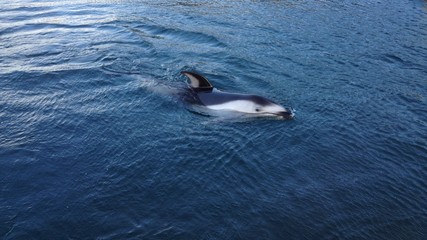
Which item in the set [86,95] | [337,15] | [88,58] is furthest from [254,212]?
[337,15]

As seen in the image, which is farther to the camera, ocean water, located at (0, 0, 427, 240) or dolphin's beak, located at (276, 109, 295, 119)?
dolphin's beak, located at (276, 109, 295, 119)

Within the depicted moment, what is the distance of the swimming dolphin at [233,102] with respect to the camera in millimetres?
13031

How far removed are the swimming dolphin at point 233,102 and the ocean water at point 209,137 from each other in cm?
43

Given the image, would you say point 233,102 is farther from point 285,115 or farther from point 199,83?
point 285,115

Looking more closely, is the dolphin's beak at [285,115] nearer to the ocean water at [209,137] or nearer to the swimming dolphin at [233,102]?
the swimming dolphin at [233,102]

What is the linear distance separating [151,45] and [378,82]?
438 inches

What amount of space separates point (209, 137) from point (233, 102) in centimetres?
198

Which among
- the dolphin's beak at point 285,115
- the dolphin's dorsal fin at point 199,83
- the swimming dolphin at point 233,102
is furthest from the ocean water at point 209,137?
A: the dolphin's dorsal fin at point 199,83

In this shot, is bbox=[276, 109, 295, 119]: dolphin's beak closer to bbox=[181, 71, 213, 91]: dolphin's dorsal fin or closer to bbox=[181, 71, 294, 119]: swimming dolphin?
bbox=[181, 71, 294, 119]: swimming dolphin

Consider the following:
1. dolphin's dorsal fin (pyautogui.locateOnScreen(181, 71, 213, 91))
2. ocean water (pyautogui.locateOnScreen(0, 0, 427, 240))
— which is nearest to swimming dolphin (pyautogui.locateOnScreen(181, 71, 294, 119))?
dolphin's dorsal fin (pyautogui.locateOnScreen(181, 71, 213, 91))

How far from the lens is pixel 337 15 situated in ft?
86.0

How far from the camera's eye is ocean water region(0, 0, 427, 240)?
8.83m

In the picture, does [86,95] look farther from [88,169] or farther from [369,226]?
[369,226]

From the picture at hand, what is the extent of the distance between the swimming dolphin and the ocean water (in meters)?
0.43
